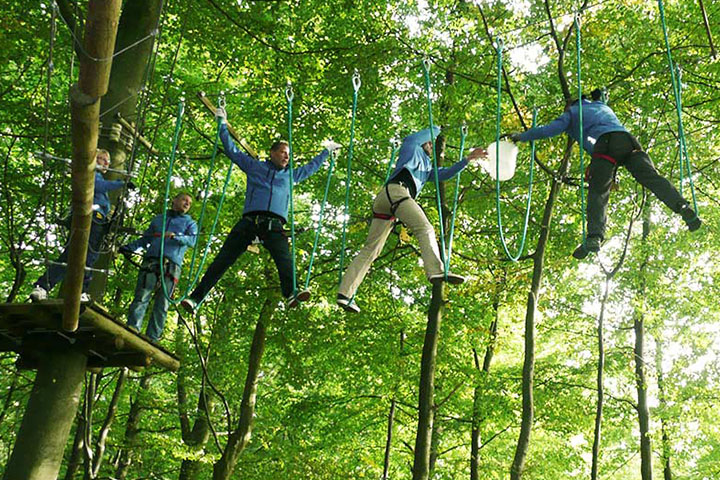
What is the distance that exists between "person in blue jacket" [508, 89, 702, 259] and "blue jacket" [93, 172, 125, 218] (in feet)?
11.9

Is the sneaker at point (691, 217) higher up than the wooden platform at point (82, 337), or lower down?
higher up

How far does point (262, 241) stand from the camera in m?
6.01

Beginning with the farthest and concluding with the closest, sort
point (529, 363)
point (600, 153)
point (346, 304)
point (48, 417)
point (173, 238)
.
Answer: point (529, 363)
point (173, 238)
point (48, 417)
point (600, 153)
point (346, 304)

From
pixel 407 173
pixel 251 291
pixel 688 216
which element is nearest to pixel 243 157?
pixel 407 173

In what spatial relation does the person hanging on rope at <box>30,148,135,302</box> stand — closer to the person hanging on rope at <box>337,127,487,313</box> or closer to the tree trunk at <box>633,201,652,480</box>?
the person hanging on rope at <box>337,127,487,313</box>

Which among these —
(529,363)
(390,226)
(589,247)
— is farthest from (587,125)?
(529,363)

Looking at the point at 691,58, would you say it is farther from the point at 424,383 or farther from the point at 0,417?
the point at 0,417

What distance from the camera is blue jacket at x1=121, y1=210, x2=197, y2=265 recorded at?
6.66m

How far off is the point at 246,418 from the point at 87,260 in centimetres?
548

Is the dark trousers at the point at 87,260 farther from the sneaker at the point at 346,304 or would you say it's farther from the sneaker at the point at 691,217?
the sneaker at the point at 691,217

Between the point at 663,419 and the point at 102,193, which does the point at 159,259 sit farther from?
the point at 663,419

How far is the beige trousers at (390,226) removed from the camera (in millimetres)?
5566

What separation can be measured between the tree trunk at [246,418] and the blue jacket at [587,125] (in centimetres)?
563

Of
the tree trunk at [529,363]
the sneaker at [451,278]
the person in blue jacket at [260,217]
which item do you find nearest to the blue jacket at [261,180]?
the person in blue jacket at [260,217]
